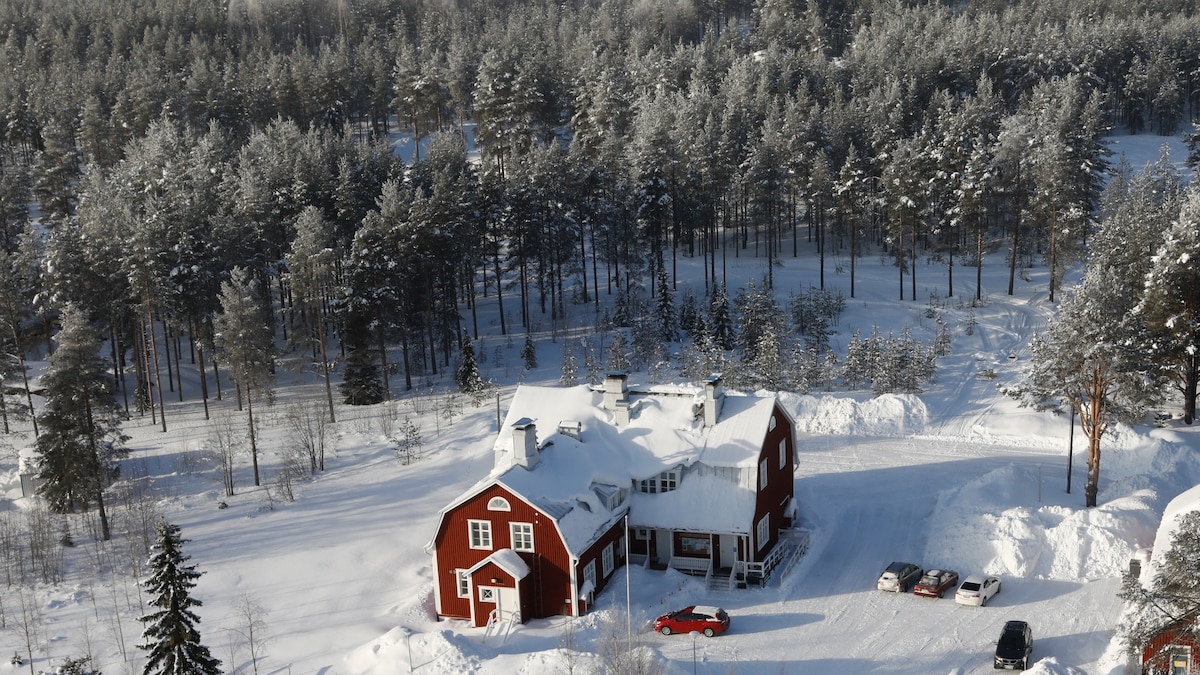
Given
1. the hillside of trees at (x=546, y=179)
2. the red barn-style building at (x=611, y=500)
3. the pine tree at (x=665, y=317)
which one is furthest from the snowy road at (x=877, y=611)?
the pine tree at (x=665, y=317)

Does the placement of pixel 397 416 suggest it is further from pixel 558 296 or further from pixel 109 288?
pixel 558 296

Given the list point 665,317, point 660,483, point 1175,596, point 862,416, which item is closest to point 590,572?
point 660,483

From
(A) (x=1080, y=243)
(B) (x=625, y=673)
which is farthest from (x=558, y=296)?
(B) (x=625, y=673)

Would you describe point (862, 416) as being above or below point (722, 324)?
below

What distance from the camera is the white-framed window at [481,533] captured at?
33.1 m

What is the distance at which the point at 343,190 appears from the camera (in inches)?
2482

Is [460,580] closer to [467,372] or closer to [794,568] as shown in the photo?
[794,568]

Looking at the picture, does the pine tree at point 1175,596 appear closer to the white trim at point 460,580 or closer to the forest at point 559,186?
the white trim at point 460,580

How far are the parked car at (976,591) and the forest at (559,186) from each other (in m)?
13.8

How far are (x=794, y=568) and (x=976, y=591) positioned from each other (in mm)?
6049

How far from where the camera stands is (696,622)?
100ft

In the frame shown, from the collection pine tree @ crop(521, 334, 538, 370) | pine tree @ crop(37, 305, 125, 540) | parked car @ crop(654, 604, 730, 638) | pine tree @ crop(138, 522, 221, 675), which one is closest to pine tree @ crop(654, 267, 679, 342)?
pine tree @ crop(521, 334, 538, 370)

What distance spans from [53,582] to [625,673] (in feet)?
76.8

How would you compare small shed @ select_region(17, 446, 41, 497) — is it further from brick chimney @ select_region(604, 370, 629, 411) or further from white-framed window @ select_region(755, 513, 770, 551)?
white-framed window @ select_region(755, 513, 770, 551)
